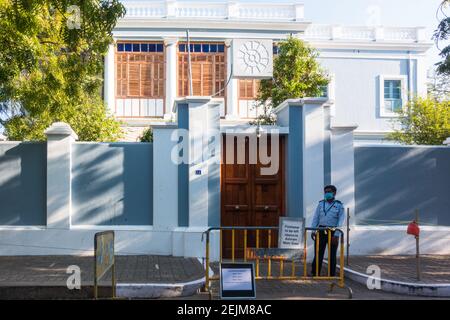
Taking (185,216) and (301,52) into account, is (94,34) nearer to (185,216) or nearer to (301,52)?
(185,216)

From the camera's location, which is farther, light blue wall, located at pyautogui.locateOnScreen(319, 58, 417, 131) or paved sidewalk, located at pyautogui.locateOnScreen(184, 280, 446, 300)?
light blue wall, located at pyautogui.locateOnScreen(319, 58, 417, 131)

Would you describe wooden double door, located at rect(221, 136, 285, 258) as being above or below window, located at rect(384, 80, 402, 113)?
below

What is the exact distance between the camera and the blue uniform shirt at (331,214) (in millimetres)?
10211

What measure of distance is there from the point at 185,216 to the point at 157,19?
13.4 metres

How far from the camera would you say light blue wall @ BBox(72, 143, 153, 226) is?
40.7 feet

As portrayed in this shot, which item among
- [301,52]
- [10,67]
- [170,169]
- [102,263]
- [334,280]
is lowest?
[334,280]

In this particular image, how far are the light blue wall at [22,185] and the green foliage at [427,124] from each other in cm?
1285

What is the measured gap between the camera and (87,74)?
12391 millimetres

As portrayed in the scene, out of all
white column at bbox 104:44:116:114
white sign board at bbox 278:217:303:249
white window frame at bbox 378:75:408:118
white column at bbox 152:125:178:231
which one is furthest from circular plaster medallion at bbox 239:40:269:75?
white window frame at bbox 378:75:408:118

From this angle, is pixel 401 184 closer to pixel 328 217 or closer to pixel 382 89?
pixel 328 217

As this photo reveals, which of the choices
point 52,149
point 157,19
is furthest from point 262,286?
point 157,19

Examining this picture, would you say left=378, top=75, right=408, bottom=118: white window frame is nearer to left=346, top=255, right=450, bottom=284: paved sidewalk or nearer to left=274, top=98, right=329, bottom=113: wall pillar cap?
left=346, top=255, right=450, bottom=284: paved sidewalk

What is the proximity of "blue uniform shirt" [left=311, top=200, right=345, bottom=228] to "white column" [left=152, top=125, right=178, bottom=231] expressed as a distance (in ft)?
11.0

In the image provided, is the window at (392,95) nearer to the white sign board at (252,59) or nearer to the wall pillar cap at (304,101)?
the white sign board at (252,59)
